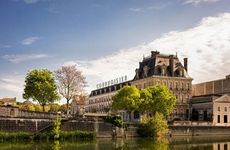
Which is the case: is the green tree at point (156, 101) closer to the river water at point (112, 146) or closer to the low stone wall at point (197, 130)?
the low stone wall at point (197, 130)

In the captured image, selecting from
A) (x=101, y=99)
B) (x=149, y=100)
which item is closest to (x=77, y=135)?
(x=149, y=100)

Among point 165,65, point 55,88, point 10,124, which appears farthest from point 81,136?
point 165,65

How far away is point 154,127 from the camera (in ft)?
222

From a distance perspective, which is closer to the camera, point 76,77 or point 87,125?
point 87,125

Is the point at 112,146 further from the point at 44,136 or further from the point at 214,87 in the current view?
the point at 214,87

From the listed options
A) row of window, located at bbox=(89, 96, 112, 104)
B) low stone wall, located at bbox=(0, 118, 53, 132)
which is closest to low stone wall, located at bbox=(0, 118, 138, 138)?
low stone wall, located at bbox=(0, 118, 53, 132)

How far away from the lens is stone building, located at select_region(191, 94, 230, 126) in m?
85.1

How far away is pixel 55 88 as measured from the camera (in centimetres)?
7556

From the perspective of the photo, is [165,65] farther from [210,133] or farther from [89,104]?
[89,104]

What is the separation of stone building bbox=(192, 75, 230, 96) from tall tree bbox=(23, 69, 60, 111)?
127ft

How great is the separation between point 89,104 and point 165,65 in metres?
45.9

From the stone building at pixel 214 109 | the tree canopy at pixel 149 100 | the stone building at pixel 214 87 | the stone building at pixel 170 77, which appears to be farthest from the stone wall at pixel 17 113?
the stone building at pixel 214 87

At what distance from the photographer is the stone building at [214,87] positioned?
315ft

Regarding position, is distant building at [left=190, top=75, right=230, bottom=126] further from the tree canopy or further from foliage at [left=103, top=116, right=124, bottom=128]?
foliage at [left=103, top=116, right=124, bottom=128]
